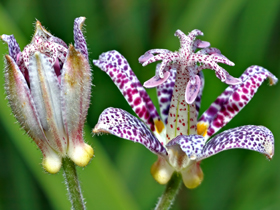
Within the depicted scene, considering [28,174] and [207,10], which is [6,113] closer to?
[28,174]

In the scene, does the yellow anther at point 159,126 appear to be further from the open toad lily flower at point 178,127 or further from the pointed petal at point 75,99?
the pointed petal at point 75,99

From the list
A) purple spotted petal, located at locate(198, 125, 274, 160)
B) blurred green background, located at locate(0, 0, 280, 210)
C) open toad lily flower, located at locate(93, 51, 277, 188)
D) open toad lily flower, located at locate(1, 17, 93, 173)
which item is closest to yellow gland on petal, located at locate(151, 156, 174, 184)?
open toad lily flower, located at locate(93, 51, 277, 188)

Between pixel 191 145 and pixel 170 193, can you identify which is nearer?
pixel 191 145

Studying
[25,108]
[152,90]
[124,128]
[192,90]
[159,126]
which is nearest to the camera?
[25,108]

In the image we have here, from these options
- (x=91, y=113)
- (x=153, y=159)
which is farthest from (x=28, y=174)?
(x=153, y=159)

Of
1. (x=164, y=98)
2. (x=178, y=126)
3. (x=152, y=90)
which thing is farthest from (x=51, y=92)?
(x=152, y=90)

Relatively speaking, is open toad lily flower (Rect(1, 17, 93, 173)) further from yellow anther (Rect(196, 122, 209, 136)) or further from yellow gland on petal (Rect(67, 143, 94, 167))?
yellow anther (Rect(196, 122, 209, 136))

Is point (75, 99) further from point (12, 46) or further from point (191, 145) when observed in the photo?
point (191, 145)

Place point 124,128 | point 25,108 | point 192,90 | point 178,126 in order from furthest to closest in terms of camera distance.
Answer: point 178,126, point 192,90, point 124,128, point 25,108
